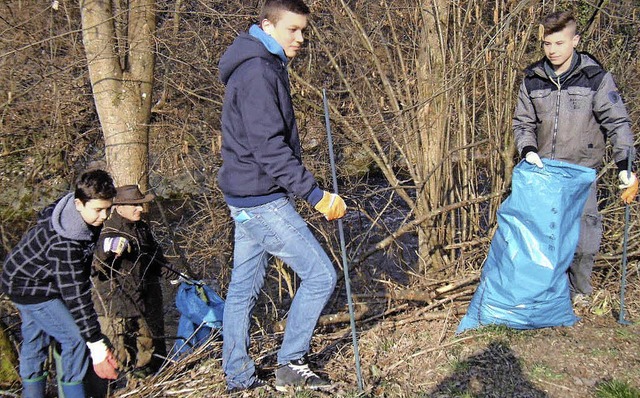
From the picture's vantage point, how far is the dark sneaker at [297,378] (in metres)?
3.12

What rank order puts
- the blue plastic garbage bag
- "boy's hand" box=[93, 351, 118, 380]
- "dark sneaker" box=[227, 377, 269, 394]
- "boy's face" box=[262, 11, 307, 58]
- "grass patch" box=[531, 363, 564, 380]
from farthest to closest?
1. the blue plastic garbage bag
2. "grass patch" box=[531, 363, 564, 380]
3. "dark sneaker" box=[227, 377, 269, 394]
4. "boy's hand" box=[93, 351, 118, 380]
5. "boy's face" box=[262, 11, 307, 58]

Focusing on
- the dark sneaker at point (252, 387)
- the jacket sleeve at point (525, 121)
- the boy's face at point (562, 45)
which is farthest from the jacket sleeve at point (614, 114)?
the dark sneaker at point (252, 387)

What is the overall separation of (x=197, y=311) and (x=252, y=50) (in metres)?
2.06

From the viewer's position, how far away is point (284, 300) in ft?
21.3

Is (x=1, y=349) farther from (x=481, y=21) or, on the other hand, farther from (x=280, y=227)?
(x=481, y=21)

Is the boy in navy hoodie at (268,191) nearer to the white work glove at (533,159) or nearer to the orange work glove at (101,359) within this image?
the orange work glove at (101,359)

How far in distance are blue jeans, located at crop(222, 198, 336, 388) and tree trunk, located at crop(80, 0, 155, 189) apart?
1.96 m

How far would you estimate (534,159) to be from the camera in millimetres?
3604

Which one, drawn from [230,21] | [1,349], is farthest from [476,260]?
[1,349]

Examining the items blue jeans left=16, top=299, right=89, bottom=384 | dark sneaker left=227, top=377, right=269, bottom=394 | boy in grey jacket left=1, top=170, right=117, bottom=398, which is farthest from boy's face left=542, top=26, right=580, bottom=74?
blue jeans left=16, top=299, right=89, bottom=384

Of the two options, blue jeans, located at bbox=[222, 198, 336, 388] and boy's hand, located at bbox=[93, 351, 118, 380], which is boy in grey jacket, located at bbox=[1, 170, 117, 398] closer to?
boy's hand, located at bbox=[93, 351, 118, 380]

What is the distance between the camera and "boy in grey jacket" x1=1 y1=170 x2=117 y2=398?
3.07 metres

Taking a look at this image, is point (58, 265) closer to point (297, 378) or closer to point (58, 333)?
point (58, 333)

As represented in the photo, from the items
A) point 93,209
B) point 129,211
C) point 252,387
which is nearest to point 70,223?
point 93,209
